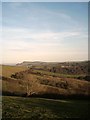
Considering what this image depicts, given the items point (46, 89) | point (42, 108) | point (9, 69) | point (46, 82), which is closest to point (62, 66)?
point (46, 82)

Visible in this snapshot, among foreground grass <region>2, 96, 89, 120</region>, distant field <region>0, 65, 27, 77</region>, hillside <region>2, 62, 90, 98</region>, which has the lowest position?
foreground grass <region>2, 96, 89, 120</region>

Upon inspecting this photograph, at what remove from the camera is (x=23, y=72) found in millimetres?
5246

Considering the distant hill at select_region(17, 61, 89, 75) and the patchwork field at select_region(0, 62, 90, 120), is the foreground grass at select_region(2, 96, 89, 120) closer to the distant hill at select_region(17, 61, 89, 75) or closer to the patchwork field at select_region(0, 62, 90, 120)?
the patchwork field at select_region(0, 62, 90, 120)

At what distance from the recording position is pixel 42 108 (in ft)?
16.3

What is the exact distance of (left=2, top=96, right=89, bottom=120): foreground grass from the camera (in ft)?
16.1

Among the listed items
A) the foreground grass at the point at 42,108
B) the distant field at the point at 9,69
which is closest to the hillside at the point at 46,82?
the distant field at the point at 9,69

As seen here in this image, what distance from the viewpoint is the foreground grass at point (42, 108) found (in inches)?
193

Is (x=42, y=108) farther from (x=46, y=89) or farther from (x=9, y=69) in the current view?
(x=9, y=69)

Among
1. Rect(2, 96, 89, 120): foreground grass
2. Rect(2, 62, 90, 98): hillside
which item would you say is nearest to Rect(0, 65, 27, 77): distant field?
Rect(2, 62, 90, 98): hillside

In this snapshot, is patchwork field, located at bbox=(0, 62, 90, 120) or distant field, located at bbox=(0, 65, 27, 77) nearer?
patchwork field, located at bbox=(0, 62, 90, 120)

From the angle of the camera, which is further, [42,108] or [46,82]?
[46,82]

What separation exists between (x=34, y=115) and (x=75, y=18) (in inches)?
83.3

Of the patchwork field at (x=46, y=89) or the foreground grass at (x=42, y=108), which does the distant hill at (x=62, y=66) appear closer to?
the patchwork field at (x=46, y=89)

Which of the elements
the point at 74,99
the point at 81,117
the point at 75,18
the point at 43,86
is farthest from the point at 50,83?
the point at 75,18
